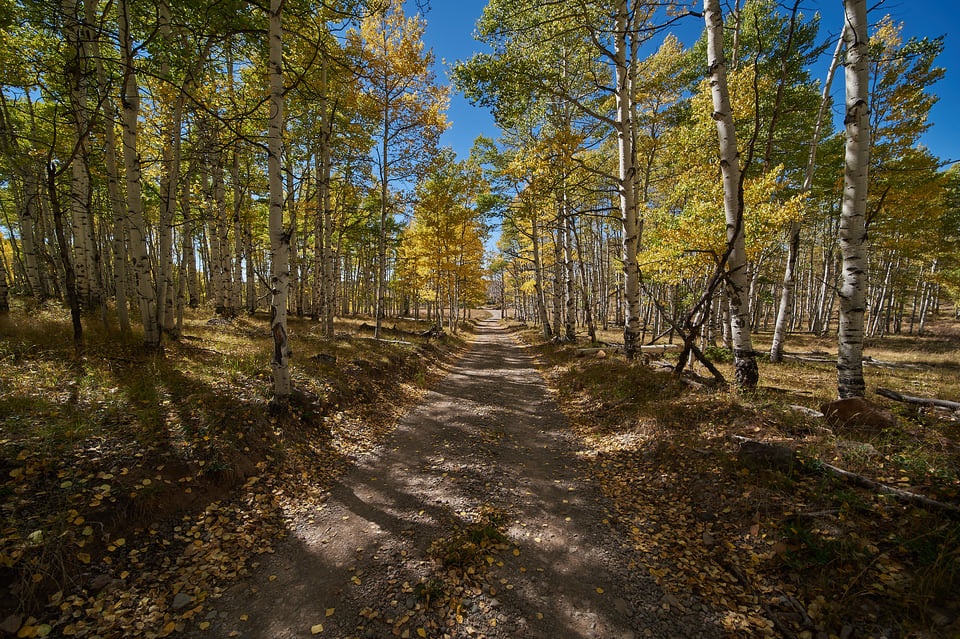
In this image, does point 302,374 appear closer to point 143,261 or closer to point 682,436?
point 143,261

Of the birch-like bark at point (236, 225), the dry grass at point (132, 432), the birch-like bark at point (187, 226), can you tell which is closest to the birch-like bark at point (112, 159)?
the dry grass at point (132, 432)

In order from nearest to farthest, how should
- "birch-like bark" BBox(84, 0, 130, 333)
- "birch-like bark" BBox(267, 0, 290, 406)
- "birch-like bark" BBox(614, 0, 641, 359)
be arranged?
"birch-like bark" BBox(267, 0, 290, 406), "birch-like bark" BBox(84, 0, 130, 333), "birch-like bark" BBox(614, 0, 641, 359)

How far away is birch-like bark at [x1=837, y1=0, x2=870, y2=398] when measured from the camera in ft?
18.1

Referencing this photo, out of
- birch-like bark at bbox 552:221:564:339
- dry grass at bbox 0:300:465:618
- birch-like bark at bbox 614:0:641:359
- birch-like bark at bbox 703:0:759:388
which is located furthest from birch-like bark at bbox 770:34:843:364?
dry grass at bbox 0:300:465:618

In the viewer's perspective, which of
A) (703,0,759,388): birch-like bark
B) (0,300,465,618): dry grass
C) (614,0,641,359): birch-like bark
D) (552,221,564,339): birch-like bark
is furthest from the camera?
(552,221,564,339): birch-like bark

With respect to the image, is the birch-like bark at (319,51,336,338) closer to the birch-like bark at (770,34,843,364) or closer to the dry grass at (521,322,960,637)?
the dry grass at (521,322,960,637)

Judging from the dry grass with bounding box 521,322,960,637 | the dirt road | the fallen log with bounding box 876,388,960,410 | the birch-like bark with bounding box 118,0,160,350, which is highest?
the birch-like bark with bounding box 118,0,160,350

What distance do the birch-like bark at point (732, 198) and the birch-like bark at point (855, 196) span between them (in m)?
1.36

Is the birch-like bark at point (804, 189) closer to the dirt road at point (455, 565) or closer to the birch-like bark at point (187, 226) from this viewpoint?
the dirt road at point (455, 565)

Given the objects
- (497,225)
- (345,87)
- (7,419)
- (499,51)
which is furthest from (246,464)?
Result: (497,225)

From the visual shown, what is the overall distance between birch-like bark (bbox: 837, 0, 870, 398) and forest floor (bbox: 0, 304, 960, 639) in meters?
1.32

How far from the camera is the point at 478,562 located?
3654 mm

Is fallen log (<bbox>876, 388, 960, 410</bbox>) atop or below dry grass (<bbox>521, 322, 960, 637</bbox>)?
atop

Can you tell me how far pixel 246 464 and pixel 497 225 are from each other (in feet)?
54.3
